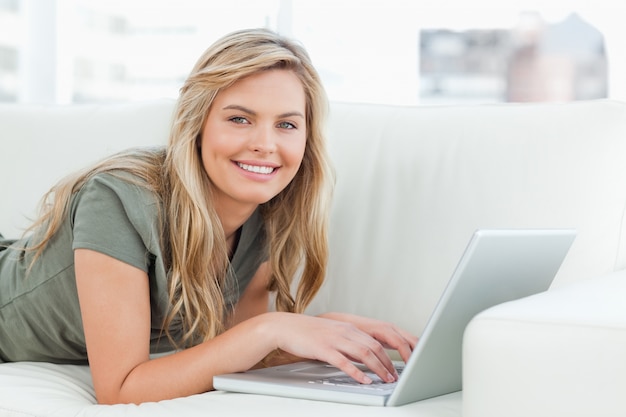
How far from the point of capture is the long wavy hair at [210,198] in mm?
1470

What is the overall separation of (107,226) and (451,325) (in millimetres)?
563

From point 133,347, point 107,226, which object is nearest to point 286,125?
point 107,226

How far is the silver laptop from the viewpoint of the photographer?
109 cm

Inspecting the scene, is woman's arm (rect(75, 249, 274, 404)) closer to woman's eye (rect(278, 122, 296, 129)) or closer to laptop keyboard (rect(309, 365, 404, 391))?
laptop keyboard (rect(309, 365, 404, 391))

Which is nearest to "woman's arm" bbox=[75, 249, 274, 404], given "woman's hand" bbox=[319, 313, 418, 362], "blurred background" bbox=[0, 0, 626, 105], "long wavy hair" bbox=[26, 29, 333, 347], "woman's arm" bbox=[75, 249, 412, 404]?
"woman's arm" bbox=[75, 249, 412, 404]

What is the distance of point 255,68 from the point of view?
1.50 metres

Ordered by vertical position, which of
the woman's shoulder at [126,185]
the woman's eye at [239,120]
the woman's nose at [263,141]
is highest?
the woman's eye at [239,120]

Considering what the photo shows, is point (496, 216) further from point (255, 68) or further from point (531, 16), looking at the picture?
point (531, 16)

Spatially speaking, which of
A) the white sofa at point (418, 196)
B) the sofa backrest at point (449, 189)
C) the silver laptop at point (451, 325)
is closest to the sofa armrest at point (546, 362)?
the silver laptop at point (451, 325)

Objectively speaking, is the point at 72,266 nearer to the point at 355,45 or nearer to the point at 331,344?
the point at 331,344

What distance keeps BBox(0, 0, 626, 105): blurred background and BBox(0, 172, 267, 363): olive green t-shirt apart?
5.40 ft

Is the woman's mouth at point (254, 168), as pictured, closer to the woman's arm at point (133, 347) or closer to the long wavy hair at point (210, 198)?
the long wavy hair at point (210, 198)

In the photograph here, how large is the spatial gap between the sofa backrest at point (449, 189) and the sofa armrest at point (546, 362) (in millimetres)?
565

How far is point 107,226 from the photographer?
1.38m
